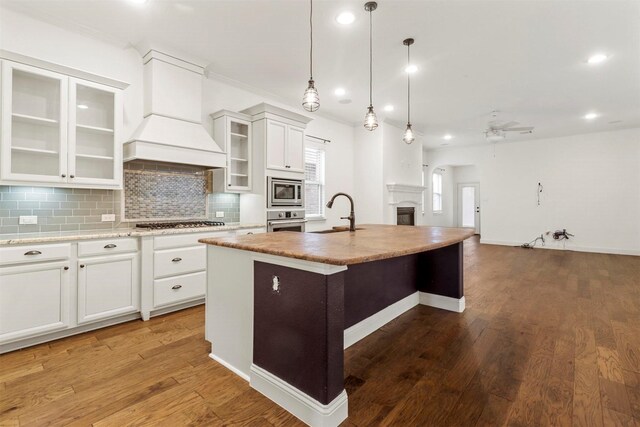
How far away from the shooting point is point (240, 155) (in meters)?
4.46

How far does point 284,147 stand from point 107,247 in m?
2.51

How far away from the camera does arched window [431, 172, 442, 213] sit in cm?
1046

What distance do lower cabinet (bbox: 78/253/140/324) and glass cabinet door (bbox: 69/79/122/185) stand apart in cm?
79

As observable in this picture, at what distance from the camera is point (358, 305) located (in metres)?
2.62

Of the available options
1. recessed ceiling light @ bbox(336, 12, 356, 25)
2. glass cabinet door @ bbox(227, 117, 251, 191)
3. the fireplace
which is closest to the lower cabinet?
glass cabinet door @ bbox(227, 117, 251, 191)

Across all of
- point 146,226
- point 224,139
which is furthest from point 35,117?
point 224,139

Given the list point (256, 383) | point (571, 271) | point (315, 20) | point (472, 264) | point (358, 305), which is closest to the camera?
point (256, 383)

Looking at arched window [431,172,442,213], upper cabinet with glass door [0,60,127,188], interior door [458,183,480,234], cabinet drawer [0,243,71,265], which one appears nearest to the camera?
cabinet drawer [0,243,71,265]

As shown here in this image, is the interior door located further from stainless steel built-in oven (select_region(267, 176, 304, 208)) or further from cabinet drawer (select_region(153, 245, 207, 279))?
cabinet drawer (select_region(153, 245, 207, 279))

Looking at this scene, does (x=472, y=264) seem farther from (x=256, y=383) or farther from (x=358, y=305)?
(x=256, y=383)

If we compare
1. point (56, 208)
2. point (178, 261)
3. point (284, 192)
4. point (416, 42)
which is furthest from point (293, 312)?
point (416, 42)

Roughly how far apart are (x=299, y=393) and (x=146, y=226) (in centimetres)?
261

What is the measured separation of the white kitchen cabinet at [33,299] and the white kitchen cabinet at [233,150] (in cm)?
189

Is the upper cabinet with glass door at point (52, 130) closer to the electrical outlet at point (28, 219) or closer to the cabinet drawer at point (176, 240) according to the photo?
the electrical outlet at point (28, 219)
